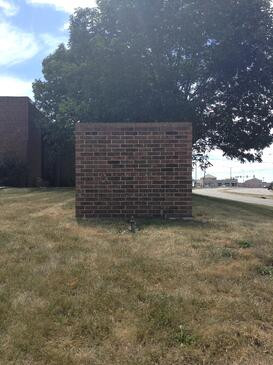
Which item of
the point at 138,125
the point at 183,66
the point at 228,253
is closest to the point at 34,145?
the point at 183,66

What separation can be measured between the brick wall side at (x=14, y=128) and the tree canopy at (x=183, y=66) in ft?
28.3

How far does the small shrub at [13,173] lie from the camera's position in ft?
107

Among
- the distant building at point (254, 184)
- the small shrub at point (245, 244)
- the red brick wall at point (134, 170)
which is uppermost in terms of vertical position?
the red brick wall at point (134, 170)

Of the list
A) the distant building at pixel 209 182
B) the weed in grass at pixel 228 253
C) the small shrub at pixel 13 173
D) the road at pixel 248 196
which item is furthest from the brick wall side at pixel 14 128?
the distant building at pixel 209 182

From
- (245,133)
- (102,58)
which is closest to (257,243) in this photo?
(102,58)

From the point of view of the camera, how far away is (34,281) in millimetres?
5363

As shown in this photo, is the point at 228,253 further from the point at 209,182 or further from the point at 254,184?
the point at 209,182

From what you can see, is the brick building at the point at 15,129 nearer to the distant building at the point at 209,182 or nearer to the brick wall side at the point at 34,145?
the brick wall side at the point at 34,145

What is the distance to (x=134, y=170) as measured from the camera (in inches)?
407

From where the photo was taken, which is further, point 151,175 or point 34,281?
point 151,175

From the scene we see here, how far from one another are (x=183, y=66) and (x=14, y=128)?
47.4 ft

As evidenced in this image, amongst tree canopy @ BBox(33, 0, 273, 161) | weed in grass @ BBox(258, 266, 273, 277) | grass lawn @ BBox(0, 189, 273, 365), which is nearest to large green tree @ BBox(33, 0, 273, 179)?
tree canopy @ BBox(33, 0, 273, 161)

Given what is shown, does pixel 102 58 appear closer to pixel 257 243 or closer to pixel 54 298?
pixel 257 243

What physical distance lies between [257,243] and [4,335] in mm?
4354
